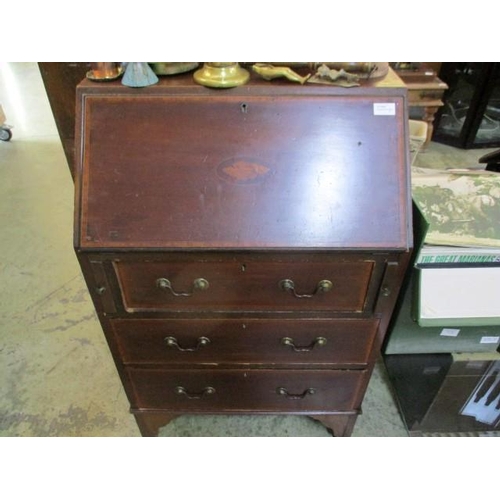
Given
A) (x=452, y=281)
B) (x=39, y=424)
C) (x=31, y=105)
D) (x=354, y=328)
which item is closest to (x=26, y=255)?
(x=39, y=424)

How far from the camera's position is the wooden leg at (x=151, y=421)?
119cm

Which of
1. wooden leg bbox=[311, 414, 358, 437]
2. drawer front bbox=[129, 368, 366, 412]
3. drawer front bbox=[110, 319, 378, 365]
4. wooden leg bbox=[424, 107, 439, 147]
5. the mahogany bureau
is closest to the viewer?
the mahogany bureau

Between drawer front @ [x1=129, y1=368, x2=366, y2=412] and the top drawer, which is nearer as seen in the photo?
the top drawer

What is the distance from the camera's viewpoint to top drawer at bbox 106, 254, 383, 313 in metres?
0.81

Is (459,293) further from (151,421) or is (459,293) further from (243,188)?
(151,421)

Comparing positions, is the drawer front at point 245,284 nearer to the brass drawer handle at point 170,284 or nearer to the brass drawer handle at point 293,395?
the brass drawer handle at point 170,284

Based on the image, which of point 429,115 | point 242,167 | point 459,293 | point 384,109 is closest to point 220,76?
point 242,167

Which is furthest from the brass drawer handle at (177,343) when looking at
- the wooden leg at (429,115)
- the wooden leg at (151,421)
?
the wooden leg at (429,115)

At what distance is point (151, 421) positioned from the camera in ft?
3.99

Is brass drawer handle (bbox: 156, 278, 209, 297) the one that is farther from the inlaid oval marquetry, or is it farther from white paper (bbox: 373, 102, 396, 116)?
white paper (bbox: 373, 102, 396, 116)

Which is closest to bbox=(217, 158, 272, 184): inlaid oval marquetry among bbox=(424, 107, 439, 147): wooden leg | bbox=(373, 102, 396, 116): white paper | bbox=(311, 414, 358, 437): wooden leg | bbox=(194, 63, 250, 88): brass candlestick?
bbox=(194, 63, 250, 88): brass candlestick

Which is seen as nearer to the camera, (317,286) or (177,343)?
(317,286)

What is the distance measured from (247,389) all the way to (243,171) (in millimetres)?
678

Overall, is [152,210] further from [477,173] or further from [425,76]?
[425,76]
